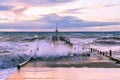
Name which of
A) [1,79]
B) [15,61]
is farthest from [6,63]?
[1,79]

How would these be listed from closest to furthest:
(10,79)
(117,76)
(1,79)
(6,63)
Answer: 1. (10,79)
2. (117,76)
3. (1,79)
4. (6,63)

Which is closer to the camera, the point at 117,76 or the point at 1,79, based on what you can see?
the point at 117,76

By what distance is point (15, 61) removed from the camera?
30.0 metres

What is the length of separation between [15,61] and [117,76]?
53.2 feet

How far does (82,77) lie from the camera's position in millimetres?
15016

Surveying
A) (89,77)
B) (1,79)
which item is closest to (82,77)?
(89,77)

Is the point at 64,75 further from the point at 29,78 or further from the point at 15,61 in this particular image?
the point at 15,61

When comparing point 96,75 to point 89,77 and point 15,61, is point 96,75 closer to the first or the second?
point 89,77

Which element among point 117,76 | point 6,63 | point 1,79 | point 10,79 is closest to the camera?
point 10,79

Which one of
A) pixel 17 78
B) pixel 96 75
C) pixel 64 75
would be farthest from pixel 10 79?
pixel 96 75

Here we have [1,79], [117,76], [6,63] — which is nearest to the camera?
[117,76]

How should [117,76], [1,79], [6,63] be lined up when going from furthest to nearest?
Result: [6,63]
[1,79]
[117,76]

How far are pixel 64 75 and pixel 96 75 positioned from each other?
1.60m

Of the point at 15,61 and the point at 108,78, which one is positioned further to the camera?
the point at 15,61
